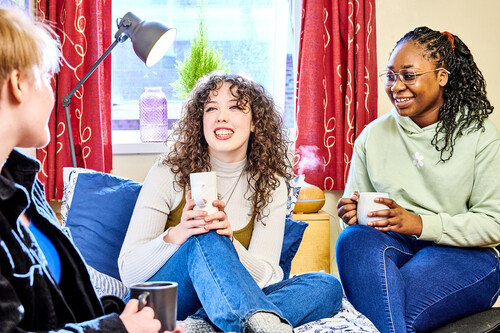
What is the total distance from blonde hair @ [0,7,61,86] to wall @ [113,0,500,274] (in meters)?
2.51

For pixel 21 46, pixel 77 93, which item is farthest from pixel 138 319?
pixel 77 93

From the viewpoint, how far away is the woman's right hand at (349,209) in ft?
6.99

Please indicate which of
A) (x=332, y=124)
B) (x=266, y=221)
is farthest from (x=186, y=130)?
(x=332, y=124)

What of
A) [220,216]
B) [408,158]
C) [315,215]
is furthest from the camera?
[315,215]

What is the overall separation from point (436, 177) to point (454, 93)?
1.08 ft

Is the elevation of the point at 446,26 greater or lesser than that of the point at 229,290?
greater

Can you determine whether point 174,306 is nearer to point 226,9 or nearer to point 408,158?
point 408,158

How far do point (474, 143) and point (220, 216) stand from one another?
40.8 inches

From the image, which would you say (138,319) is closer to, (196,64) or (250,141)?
(250,141)

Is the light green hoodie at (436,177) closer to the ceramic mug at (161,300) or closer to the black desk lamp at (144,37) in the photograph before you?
the black desk lamp at (144,37)

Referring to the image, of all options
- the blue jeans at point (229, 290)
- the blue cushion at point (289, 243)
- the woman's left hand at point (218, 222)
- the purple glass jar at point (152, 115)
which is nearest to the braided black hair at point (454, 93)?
the blue cushion at point (289, 243)

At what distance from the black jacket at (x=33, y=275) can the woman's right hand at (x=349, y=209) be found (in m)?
1.20

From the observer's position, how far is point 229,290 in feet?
5.00

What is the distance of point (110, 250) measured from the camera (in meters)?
2.07
